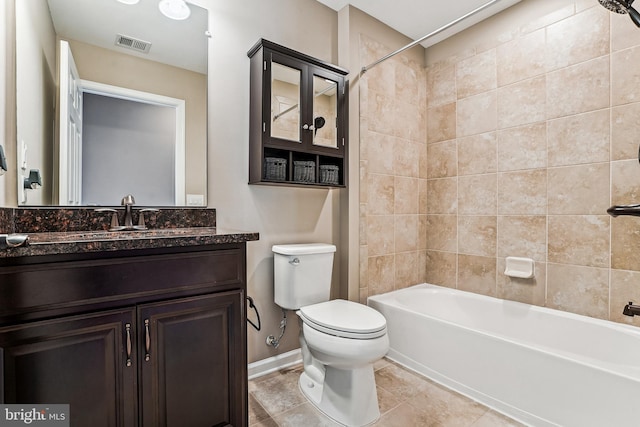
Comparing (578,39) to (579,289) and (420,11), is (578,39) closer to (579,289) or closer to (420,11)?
(420,11)

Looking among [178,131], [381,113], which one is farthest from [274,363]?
[381,113]

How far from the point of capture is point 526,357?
5.10 feet

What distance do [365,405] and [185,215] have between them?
1.34 m

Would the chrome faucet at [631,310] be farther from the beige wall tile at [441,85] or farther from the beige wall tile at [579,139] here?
the beige wall tile at [441,85]

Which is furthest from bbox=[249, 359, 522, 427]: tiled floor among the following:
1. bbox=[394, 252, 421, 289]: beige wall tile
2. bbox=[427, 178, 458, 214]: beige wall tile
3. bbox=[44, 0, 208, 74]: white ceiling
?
bbox=[44, 0, 208, 74]: white ceiling

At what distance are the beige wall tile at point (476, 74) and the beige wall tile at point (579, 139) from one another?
0.56 metres

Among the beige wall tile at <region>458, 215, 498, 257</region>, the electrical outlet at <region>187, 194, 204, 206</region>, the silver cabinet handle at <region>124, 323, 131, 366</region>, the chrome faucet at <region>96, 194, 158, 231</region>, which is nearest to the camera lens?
the silver cabinet handle at <region>124, 323, 131, 366</region>

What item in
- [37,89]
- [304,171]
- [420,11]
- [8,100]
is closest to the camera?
[8,100]

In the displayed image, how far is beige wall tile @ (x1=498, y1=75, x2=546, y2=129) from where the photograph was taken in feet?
6.82

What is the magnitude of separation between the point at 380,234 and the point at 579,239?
1.23m

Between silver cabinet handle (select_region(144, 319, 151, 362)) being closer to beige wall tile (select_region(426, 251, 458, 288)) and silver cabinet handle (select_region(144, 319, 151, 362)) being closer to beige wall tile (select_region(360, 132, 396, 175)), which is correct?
beige wall tile (select_region(360, 132, 396, 175))

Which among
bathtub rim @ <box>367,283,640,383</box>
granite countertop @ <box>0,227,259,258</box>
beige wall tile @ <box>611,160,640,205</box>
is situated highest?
beige wall tile @ <box>611,160,640,205</box>

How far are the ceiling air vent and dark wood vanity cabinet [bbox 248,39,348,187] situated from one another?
56cm

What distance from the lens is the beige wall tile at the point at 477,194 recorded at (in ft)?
7.65
